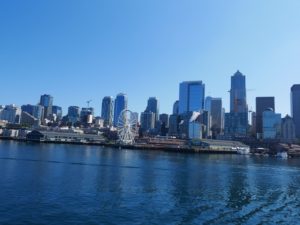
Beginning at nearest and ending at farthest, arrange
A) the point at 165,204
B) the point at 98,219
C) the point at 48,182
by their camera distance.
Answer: the point at 98,219, the point at 165,204, the point at 48,182

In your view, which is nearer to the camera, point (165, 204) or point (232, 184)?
point (165, 204)

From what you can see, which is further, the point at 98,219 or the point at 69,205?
the point at 69,205

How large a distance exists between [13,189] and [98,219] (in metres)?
14.2

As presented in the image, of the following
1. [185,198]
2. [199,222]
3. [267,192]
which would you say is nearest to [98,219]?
[199,222]

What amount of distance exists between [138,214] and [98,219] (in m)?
3.81

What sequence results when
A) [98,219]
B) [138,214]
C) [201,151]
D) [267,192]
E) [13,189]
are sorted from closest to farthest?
[98,219] < [138,214] < [13,189] < [267,192] < [201,151]

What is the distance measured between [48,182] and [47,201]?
1111 cm

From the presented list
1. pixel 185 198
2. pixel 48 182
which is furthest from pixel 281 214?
pixel 48 182

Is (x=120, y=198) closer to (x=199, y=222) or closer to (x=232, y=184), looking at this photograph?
(x=199, y=222)

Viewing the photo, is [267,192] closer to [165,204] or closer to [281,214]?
[281,214]

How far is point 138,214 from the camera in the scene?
28578mm

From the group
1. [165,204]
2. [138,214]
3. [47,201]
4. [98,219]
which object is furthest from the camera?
[165,204]

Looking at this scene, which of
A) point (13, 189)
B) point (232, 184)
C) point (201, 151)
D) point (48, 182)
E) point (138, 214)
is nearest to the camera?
point (138, 214)

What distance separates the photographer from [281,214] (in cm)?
3225
